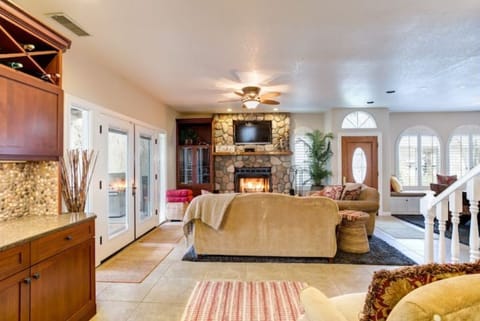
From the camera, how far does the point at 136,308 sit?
2791 mm

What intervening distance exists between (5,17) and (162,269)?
3.04m

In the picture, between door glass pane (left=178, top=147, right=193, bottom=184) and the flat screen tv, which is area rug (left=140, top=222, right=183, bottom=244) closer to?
door glass pane (left=178, top=147, right=193, bottom=184)

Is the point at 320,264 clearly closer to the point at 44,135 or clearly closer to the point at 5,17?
the point at 44,135

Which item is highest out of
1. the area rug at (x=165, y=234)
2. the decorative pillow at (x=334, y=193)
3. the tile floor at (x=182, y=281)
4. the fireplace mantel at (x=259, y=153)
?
the fireplace mantel at (x=259, y=153)

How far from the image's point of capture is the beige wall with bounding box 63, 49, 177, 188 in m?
3.44

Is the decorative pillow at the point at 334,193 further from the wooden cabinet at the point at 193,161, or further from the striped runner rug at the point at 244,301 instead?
the wooden cabinet at the point at 193,161

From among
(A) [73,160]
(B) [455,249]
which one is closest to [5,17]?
(A) [73,160]

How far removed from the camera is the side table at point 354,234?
14.4ft

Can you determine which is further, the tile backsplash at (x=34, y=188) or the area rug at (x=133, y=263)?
the area rug at (x=133, y=263)

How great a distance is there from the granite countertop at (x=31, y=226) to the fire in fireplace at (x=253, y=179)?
18.6 ft

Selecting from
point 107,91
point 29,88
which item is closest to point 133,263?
point 107,91

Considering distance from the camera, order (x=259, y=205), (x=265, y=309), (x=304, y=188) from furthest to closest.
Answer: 1. (x=304, y=188)
2. (x=259, y=205)
3. (x=265, y=309)


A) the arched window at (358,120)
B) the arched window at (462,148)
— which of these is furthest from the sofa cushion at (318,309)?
the arched window at (462,148)

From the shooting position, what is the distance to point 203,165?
7.97 meters
